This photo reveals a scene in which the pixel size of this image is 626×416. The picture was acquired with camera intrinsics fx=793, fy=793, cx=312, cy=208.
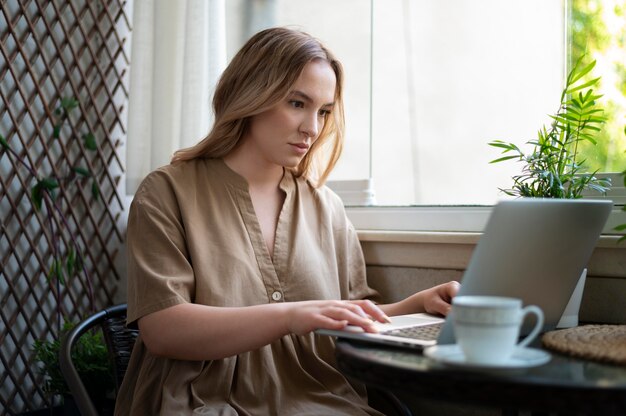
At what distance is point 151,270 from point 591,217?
2.58 ft

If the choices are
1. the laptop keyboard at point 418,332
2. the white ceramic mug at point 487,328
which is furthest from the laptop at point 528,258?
the white ceramic mug at point 487,328

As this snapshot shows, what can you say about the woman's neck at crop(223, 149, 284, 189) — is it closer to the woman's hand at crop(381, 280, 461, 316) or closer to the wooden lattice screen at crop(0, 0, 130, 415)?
the woman's hand at crop(381, 280, 461, 316)

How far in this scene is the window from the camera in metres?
2.13

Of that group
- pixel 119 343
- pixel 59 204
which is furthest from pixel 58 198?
pixel 119 343

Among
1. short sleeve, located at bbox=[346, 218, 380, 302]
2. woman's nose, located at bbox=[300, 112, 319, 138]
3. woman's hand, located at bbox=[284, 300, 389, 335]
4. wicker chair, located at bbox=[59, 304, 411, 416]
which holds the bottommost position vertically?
wicker chair, located at bbox=[59, 304, 411, 416]

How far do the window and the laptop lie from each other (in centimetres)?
91

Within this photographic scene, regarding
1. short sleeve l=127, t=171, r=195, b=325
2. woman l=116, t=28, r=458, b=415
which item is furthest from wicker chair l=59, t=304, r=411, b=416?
short sleeve l=127, t=171, r=195, b=325

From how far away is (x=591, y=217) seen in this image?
45.6 inches

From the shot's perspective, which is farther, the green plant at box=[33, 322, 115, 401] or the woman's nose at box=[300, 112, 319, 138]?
the green plant at box=[33, 322, 115, 401]

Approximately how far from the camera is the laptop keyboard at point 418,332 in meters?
1.16

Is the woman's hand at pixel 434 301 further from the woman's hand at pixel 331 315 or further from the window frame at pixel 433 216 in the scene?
the window frame at pixel 433 216

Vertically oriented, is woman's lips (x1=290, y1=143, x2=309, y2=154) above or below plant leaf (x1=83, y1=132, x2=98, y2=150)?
above

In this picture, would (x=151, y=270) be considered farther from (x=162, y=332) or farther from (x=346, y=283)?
(x=346, y=283)

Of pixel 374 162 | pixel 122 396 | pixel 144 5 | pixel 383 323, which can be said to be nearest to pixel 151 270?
pixel 122 396
